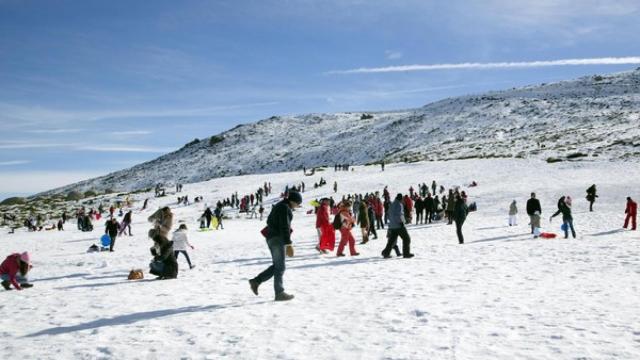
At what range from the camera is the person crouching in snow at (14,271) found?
10.4m

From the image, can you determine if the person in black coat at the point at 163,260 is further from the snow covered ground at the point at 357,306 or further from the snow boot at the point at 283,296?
the snow boot at the point at 283,296

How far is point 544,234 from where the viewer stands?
17.3 meters

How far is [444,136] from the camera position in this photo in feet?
329

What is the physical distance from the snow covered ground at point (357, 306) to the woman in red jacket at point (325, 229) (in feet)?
2.34

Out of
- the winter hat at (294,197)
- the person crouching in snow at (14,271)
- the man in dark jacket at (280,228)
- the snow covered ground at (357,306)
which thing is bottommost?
the snow covered ground at (357,306)

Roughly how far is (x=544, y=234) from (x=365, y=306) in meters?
12.3

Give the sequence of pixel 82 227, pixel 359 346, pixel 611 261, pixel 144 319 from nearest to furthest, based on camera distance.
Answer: pixel 359 346 → pixel 144 319 → pixel 611 261 → pixel 82 227

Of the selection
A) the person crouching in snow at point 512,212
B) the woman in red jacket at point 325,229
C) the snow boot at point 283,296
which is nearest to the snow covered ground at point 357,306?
the snow boot at point 283,296

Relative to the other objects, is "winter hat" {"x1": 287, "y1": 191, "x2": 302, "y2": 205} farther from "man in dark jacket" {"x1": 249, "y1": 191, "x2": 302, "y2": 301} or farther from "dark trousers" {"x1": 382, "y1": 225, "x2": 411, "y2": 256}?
"dark trousers" {"x1": 382, "y1": 225, "x2": 411, "y2": 256}

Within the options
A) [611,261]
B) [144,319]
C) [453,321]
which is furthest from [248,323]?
[611,261]

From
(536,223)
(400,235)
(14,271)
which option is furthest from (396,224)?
(14,271)

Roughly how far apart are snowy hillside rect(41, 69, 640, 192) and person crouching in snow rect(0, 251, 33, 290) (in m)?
51.1

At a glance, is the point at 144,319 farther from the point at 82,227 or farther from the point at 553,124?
the point at 553,124

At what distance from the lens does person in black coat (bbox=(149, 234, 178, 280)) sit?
437 inches
